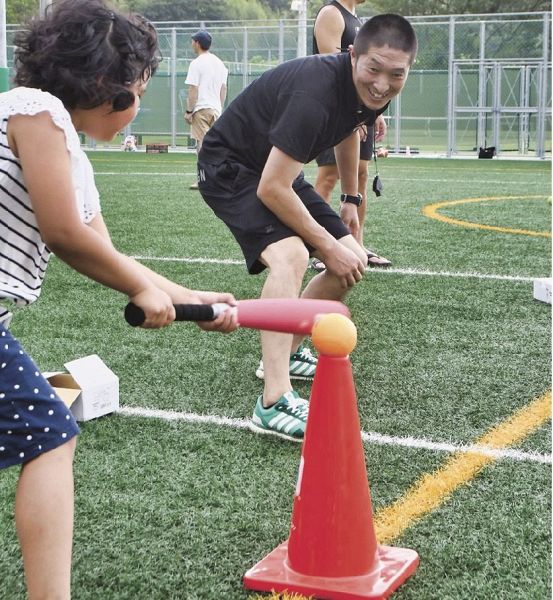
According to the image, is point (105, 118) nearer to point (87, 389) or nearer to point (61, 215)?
point (61, 215)

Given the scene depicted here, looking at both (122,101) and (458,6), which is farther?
(458,6)

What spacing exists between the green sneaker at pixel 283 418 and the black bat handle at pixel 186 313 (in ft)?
4.07

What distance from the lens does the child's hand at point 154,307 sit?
210 centimetres

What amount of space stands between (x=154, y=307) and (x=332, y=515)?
676 millimetres

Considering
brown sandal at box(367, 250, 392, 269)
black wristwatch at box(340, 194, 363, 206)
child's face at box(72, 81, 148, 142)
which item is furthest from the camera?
brown sandal at box(367, 250, 392, 269)

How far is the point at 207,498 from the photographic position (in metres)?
2.83

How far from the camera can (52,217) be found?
6.57 ft

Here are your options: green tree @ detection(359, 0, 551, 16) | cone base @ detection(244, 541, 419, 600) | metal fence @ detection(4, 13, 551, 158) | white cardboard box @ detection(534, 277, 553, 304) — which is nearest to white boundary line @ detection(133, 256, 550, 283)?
white cardboard box @ detection(534, 277, 553, 304)

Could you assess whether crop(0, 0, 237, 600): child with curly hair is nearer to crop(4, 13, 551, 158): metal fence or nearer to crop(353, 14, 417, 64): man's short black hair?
crop(353, 14, 417, 64): man's short black hair

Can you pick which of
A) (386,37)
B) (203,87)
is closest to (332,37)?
(386,37)

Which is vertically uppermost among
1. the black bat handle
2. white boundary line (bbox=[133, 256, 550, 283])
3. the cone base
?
the black bat handle

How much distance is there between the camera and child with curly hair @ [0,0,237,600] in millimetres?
1996

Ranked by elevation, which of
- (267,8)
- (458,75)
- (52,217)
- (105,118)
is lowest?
(52,217)

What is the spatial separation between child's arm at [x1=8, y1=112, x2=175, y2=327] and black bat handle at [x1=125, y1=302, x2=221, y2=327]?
0.01 meters
